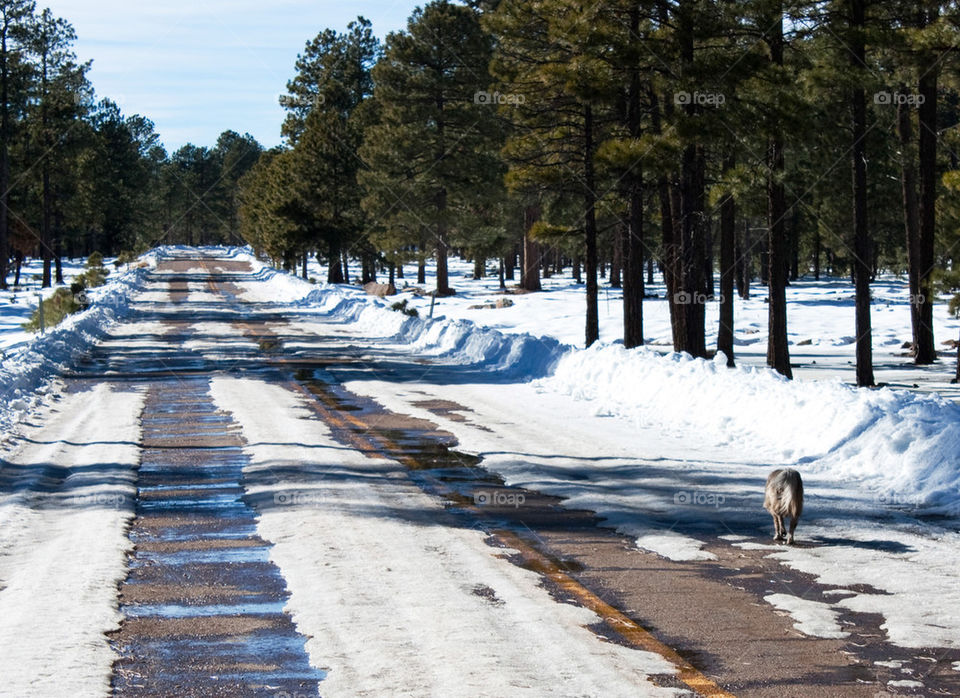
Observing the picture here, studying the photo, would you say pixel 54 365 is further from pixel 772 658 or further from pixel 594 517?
pixel 772 658

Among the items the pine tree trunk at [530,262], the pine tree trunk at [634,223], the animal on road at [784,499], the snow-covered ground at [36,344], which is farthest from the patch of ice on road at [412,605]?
the pine tree trunk at [530,262]

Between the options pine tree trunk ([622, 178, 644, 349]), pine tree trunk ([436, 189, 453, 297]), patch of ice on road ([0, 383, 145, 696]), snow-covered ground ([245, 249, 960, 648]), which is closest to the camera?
patch of ice on road ([0, 383, 145, 696])

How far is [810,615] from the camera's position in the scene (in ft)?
23.4

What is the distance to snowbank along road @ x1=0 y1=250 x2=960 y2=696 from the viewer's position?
20.1ft

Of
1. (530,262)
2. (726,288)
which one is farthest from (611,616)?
(530,262)

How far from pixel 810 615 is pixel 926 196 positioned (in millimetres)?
24503

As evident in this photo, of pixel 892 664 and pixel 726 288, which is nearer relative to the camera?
pixel 892 664

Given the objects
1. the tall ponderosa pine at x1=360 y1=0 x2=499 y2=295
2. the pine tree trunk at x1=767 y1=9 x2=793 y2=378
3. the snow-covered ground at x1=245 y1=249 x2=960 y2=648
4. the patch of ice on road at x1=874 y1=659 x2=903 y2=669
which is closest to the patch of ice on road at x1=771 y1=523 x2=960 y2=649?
the snow-covered ground at x1=245 y1=249 x2=960 y2=648

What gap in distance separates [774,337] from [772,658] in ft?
64.6

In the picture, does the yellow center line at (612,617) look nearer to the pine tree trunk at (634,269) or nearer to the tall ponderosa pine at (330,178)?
the pine tree trunk at (634,269)

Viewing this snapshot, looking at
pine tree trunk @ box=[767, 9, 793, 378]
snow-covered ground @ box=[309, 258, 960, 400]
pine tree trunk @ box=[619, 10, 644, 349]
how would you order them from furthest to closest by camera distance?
snow-covered ground @ box=[309, 258, 960, 400] < pine tree trunk @ box=[619, 10, 644, 349] < pine tree trunk @ box=[767, 9, 793, 378]

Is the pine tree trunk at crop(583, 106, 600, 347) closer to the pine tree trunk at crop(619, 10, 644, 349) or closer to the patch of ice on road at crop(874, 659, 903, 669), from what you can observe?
the pine tree trunk at crop(619, 10, 644, 349)

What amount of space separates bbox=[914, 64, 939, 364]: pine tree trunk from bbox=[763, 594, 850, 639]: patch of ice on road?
2152cm

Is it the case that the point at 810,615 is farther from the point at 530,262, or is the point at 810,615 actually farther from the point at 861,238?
the point at 530,262
